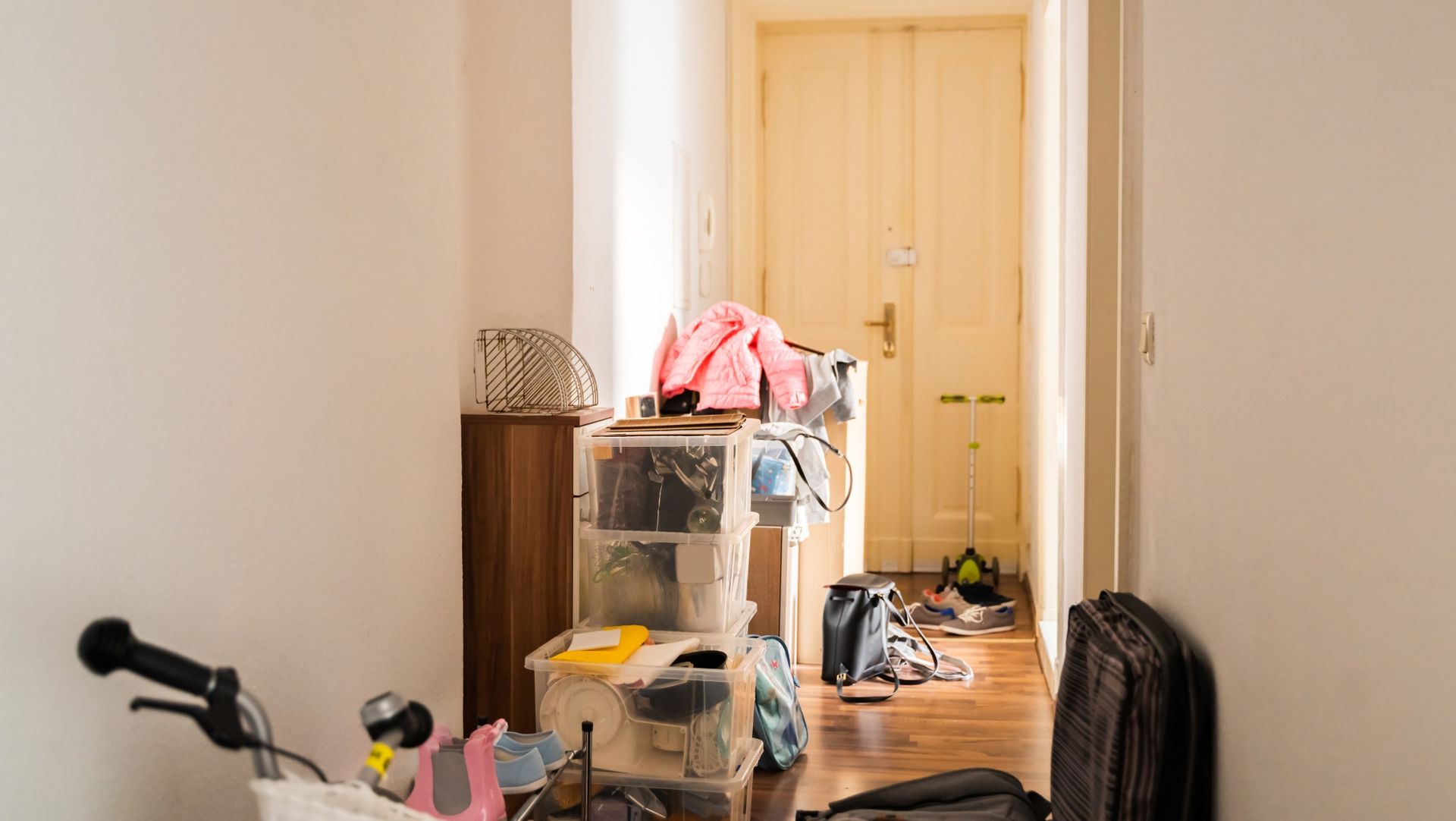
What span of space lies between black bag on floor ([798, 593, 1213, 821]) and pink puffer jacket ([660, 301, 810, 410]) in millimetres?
1929

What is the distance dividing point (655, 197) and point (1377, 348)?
284 cm

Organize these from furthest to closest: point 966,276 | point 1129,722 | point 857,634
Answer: point 966,276
point 857,634
point 1129,722

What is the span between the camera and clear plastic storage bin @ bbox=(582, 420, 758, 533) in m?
2.34

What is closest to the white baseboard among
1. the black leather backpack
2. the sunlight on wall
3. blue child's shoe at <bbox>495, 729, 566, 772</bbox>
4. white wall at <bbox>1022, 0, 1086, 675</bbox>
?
white wall at <bbox>1022, 0, 1086, 675</bbox>

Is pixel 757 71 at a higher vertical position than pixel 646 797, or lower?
higher

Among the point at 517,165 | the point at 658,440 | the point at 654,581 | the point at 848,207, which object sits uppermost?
the point at 848,207

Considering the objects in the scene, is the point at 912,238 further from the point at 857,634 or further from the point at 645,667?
the point at 645,667

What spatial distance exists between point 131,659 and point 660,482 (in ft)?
4.93

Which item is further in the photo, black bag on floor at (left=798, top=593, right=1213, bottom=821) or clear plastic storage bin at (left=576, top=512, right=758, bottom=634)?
clear plastic storage bin at (left=576, top=512, right=758, bottom=634)

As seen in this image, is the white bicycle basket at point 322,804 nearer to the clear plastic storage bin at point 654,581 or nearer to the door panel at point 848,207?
the clear plastic storage bin at point 654,581

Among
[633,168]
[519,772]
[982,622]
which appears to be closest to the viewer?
[519,772]

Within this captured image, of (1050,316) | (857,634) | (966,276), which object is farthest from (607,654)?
(966,276)

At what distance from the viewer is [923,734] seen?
315cm

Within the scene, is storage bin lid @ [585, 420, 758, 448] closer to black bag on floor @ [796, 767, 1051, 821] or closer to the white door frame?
black bag on floor @ [796, 767, 1051, 821]
